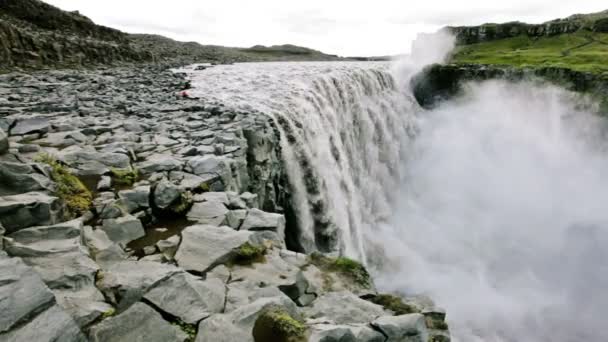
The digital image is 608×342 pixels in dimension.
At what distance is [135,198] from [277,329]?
457 cm

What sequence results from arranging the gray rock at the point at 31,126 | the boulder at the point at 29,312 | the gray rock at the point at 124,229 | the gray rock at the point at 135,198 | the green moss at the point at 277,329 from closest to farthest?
the boulder at the point at 29,312, the green moss at the point at 277,329, the gray rock at the point at 124,229, the gray rock at the point at 135,198, the gray rock at the point at 31,126

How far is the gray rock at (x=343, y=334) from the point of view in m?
4.34

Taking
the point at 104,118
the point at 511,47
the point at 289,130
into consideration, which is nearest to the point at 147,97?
the point at 104,118

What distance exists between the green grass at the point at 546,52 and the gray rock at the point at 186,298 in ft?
200

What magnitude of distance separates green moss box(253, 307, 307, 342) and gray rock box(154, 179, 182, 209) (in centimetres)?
396

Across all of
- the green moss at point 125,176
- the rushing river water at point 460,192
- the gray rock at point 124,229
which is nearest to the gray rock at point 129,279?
the gray rock at point 124,229

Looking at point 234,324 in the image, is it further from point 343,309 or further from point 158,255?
point 158,255

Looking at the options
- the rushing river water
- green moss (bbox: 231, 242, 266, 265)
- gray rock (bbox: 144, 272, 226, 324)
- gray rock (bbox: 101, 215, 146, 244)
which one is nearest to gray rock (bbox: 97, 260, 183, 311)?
gray rock (bbox: 144, 272, 226, 324)

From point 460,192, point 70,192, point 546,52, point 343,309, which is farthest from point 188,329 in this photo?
point 546,52

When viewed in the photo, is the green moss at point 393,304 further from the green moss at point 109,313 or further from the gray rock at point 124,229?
the gray rock at point 124,229

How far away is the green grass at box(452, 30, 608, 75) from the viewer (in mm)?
58562

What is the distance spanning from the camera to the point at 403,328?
4789 millimetres

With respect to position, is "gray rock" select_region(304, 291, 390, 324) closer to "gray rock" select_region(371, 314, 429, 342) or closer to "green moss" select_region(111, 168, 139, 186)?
"gray rock" select_region(371, 314, 429, 342)

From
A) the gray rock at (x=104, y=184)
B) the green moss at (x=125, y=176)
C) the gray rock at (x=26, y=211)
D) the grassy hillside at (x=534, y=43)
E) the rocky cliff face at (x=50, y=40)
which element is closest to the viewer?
the gray rock at (x=26, y=211)
